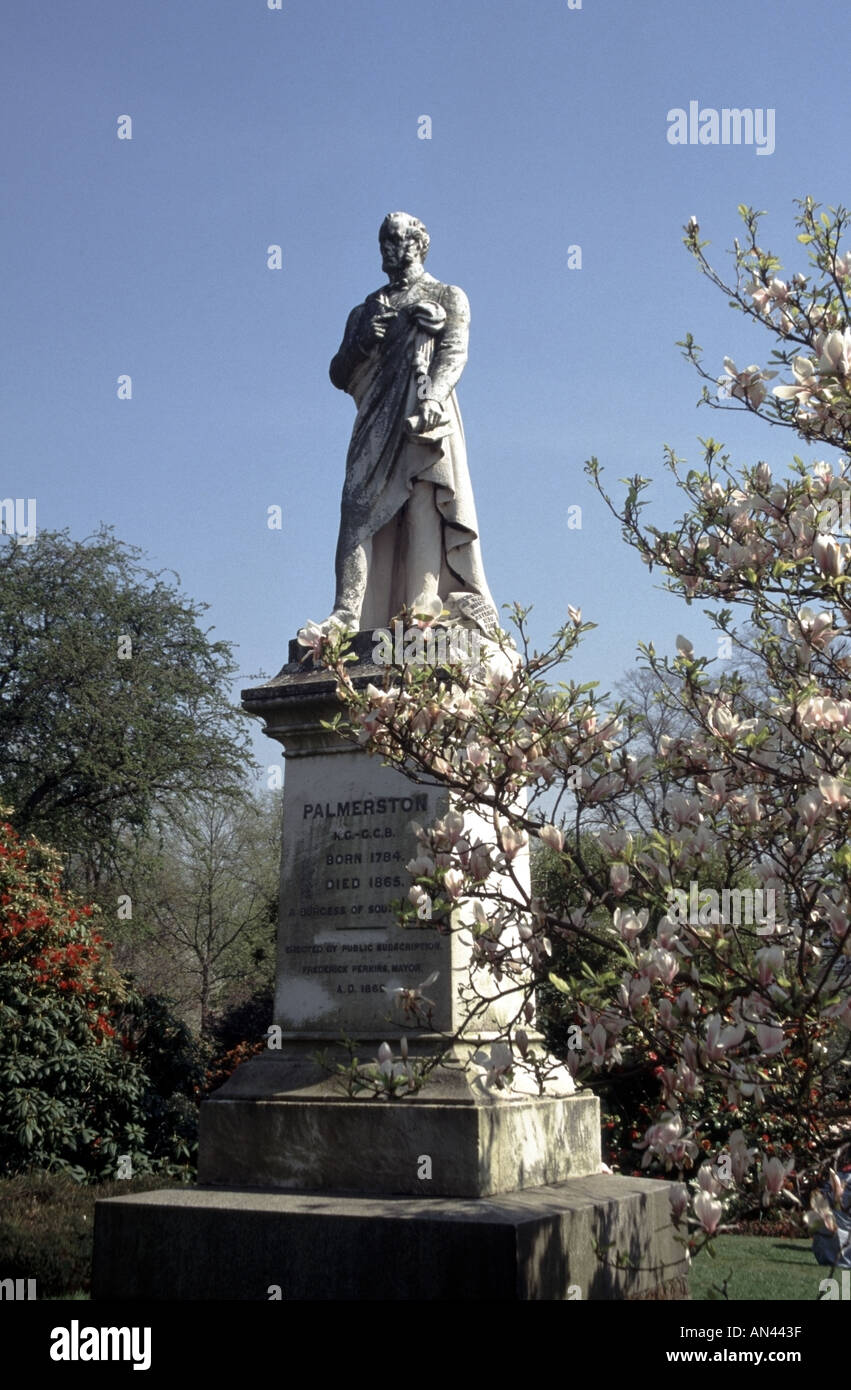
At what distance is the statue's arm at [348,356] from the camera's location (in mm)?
7859

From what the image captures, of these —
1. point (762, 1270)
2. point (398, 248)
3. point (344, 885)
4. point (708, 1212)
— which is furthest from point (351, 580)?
point (762, 1270)

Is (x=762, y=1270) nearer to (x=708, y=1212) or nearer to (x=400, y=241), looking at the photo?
(x=708, y=1212)

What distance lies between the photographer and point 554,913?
472 cm

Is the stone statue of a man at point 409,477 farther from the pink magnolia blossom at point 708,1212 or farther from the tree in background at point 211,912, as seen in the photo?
the tree in background at point 211,912

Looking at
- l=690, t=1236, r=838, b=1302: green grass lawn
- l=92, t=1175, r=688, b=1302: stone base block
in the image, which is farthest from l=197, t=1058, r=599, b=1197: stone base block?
l=690, t=1236, r=838, b=1302: green grass lawn

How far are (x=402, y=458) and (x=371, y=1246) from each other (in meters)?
4.35

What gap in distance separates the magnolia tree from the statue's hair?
3.03 metres

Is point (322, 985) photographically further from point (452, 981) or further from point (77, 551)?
point (77, 551)

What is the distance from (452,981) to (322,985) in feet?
2.42

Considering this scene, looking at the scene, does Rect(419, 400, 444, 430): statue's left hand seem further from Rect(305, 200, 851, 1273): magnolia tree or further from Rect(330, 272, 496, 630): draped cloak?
Rect(305, 200, 851, 1273): magnolia tree

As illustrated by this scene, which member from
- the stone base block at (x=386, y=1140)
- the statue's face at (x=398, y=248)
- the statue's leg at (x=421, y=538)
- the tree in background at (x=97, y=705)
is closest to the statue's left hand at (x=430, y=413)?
the statue's leg at (x=421, y=538)

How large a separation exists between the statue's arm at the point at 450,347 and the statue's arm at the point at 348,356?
0.50 m

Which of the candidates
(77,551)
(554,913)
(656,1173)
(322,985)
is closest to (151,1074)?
(656,1173)

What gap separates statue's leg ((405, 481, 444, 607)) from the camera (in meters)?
7.42
